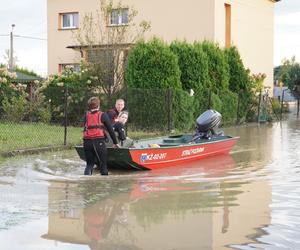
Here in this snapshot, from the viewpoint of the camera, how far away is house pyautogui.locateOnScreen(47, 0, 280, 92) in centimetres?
3215

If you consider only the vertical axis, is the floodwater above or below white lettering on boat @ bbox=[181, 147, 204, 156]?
below

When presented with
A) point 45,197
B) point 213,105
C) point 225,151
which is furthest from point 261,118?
point 45,197

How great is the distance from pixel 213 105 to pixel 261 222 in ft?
59.4

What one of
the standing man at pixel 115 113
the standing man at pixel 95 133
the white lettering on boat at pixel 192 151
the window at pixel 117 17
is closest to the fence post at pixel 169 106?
the window at pixel 117 17

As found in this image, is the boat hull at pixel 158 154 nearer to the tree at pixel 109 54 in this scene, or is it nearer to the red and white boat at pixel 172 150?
the red and white boat at pixel 172 150

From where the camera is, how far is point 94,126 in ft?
39.2

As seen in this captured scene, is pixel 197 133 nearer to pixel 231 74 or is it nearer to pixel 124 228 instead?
pixel 124 228

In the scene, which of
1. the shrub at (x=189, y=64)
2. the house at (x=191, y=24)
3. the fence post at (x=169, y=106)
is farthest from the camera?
the house at (x=191, y=24)

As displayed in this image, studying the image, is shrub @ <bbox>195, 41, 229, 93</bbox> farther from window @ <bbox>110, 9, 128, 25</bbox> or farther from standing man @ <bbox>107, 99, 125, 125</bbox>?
standing man @ <bbox>107, 99, 125, 125</bbox>

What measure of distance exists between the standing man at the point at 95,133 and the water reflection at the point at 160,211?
540 millimetres

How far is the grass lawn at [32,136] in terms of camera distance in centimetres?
1667

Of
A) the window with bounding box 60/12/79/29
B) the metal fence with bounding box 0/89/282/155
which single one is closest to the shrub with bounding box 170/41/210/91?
the metal fence with bounding box 0/89/282/155

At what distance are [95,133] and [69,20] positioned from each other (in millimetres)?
26441

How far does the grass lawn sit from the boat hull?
3.89 metres
